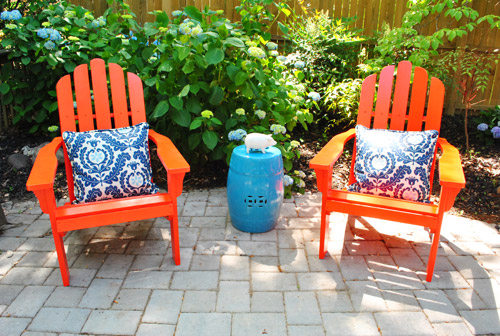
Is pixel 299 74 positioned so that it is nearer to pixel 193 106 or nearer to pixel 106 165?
pixel 193 106

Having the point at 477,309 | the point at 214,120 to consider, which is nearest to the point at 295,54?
the point at 214,120

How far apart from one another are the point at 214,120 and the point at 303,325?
1.66 m

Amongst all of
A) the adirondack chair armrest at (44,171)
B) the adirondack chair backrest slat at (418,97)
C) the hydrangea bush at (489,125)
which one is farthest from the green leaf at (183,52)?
the hydrangea bush at (489,125)

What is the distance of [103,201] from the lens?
2314 millimetres

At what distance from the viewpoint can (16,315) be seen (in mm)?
1972

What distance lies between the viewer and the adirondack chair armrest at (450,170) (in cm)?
208

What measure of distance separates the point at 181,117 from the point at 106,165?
86 cm

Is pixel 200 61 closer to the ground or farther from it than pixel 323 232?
farther from it

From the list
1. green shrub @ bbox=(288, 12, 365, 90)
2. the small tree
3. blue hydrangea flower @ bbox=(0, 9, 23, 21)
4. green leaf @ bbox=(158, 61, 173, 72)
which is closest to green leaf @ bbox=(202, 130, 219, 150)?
green leaf @ bbox=(158, 61, 173, 72)

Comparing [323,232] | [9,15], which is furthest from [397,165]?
[9,15]

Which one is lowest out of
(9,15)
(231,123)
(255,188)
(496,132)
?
(255,188)

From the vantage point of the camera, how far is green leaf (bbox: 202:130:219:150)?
10.2 ft

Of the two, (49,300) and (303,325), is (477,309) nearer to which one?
(303,325)

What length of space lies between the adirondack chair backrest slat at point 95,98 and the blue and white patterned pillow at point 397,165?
1.54 m
